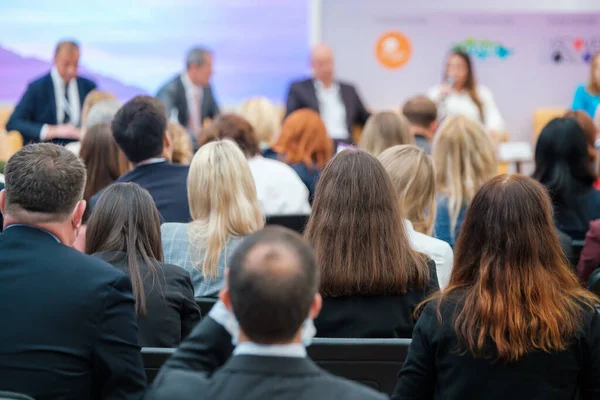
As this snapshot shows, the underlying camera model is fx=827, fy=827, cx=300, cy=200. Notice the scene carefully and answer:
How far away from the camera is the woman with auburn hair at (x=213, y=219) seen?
10.3ft

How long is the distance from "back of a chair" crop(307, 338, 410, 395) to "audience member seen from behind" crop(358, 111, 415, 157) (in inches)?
111

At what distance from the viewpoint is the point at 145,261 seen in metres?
2.54

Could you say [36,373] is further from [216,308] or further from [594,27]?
[594,27]

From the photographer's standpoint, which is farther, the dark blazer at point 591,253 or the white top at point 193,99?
the white top at point 193,99

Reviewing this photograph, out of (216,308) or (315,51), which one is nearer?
(216,308)

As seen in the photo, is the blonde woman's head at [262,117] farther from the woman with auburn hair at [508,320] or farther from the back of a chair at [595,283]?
the woman with auburn hair at [508,320]

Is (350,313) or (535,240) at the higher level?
(535,240)

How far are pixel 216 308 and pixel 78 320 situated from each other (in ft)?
1.21

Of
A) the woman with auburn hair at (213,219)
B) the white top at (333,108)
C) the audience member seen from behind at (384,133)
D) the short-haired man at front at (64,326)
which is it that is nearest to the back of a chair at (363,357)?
the short-haired man at front at (64,326)

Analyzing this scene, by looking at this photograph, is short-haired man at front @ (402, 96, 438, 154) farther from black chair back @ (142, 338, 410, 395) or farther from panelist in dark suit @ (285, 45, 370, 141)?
black chair back @ (142, 338, 410, 395)

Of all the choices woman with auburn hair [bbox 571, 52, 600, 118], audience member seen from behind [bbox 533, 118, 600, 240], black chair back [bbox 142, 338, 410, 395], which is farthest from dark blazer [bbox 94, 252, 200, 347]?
woman with auburn hair [bbox 571, 52, 600, 118]

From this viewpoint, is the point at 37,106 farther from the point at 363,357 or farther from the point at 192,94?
the point at 363,357

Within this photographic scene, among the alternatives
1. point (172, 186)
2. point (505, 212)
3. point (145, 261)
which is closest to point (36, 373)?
point (145, 261)

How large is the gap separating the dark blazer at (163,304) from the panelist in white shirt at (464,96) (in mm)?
5280
